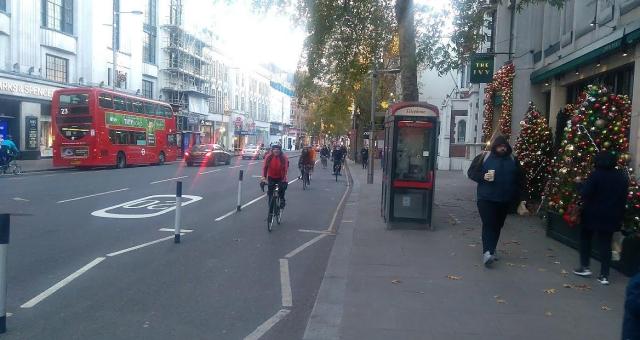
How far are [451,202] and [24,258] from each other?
11.0m

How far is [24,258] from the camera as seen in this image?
7449mm

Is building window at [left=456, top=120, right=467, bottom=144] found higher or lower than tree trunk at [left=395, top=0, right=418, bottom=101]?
lower

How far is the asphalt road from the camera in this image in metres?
5.07

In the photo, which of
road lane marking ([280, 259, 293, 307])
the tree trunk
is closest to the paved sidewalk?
road lane marking ([280, 259, 293, 307])

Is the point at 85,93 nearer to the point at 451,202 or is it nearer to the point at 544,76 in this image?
the point at 451,202

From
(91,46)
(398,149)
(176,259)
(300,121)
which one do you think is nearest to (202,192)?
(398,149)

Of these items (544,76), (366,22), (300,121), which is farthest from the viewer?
(300,121)

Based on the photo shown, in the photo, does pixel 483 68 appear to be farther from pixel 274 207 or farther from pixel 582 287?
pixel 582 287

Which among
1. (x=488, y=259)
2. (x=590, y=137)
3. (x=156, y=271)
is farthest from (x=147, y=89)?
(x=488, y=259)

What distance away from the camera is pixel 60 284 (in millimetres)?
6262

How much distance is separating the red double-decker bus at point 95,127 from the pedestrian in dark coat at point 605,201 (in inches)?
969

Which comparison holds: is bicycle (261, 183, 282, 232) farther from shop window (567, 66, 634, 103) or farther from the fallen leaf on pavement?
shop window (567, 66, 634, 103)

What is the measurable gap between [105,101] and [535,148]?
21811mm

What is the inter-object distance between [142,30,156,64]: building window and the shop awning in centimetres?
3907
